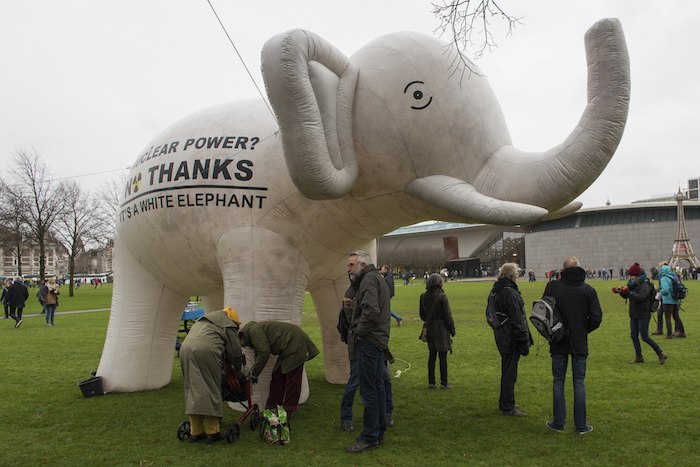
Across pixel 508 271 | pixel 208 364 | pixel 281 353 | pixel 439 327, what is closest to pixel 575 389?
pixel 508 271

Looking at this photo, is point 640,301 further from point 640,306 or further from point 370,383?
point 370,383

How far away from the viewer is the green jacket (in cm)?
488

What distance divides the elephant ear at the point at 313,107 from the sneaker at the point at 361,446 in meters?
2.06

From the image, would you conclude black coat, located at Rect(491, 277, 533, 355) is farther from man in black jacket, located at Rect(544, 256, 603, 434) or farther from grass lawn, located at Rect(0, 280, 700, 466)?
grass lawn, located at Rect(0, 280, 700, 466)

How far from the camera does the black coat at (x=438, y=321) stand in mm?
6809

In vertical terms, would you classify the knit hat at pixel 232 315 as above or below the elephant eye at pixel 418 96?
below

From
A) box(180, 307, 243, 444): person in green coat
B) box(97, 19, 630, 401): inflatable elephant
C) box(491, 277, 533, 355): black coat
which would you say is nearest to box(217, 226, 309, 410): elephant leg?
box(97, 19, 630, 401): inflatable elephant

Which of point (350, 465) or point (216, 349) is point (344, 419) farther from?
point (216, 349)

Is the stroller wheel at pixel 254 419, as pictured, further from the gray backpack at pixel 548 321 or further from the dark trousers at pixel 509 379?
the gray backpack at pixel 548 321

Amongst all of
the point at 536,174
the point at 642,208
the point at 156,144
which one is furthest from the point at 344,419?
the point at 642,208

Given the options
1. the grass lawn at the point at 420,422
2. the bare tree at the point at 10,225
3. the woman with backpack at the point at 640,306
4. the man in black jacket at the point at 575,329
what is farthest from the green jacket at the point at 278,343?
the bare tree at the point at 10,225

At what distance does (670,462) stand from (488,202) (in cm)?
240

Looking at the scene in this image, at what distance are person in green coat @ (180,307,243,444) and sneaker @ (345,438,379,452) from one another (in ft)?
3.85

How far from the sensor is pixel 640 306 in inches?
313
